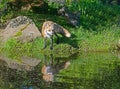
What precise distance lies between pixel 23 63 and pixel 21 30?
5460 mm

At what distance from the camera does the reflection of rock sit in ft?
63.4

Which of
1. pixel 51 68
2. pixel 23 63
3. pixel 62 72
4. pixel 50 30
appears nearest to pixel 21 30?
pixel 50 30

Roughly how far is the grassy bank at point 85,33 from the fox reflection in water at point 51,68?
3.41 m

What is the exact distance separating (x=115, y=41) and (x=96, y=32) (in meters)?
1.69

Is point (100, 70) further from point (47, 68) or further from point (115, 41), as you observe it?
point (115, 41)

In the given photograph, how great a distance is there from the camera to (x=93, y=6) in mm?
34094

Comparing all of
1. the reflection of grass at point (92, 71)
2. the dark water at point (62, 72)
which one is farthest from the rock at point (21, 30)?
the reflection of grass at point (92, 71)

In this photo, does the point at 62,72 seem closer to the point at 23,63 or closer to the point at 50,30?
the point at 23,63

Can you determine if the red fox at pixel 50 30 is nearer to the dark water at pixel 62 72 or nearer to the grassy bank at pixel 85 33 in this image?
the grassy bank at pixel 85 33

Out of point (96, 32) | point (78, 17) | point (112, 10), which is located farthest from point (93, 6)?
point (96, 32)

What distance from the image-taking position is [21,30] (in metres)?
25.9

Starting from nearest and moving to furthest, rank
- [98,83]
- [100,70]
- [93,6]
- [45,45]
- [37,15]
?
[98,83] < [100,70] < [45,45] < [37,15] < [93,6]

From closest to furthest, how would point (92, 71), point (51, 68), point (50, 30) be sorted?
point (92, 71) → point (51, 68) → point (50, 30)

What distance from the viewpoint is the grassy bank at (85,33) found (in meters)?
25.0
